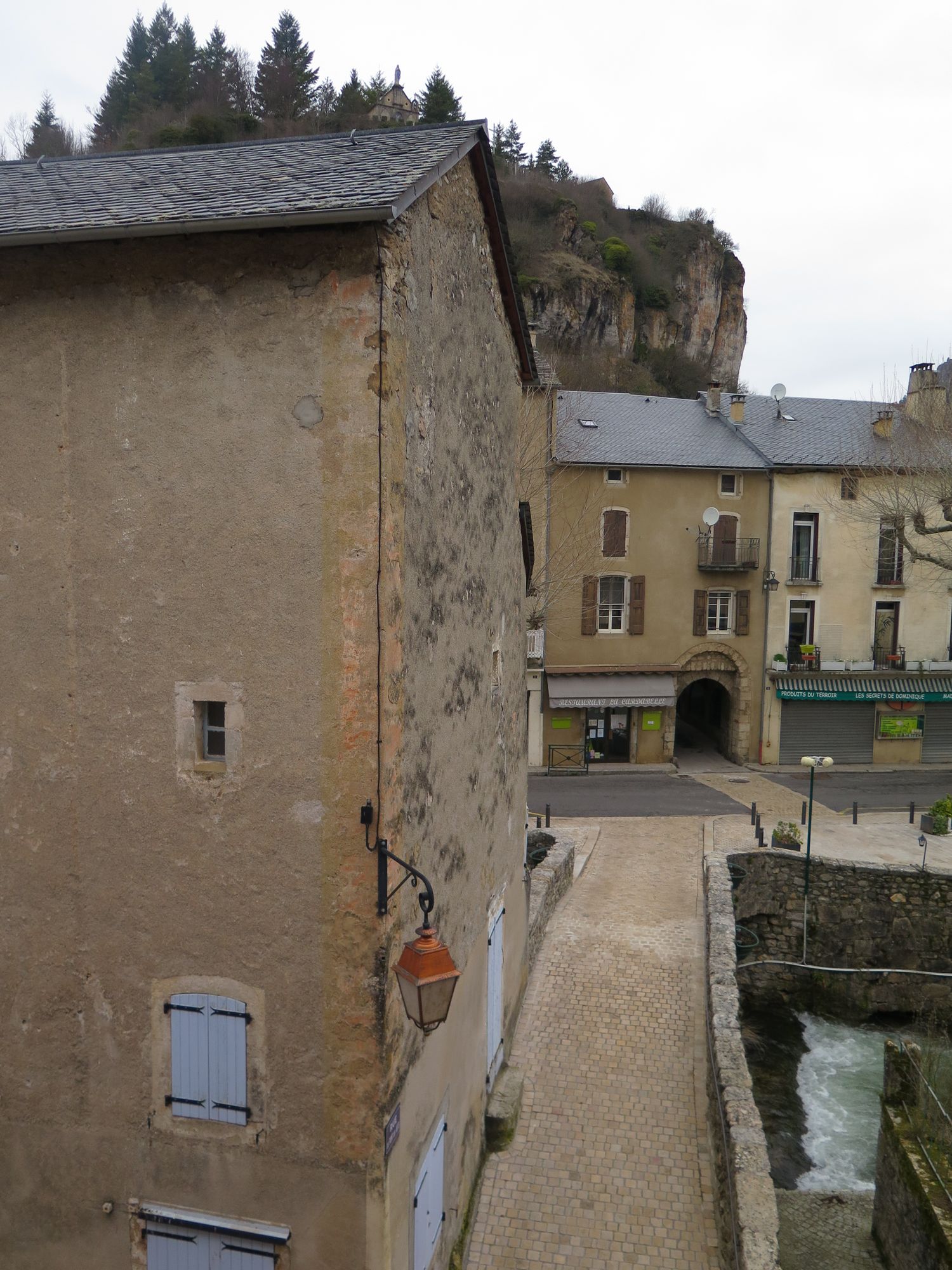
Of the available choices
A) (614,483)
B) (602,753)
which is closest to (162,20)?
(614,483)

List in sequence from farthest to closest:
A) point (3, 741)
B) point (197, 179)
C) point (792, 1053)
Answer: point (792, 1053) → point (197, 179) → point (3, 741)

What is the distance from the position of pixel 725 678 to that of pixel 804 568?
373 cm

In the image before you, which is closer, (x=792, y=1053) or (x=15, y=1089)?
(x=15, y=1089)

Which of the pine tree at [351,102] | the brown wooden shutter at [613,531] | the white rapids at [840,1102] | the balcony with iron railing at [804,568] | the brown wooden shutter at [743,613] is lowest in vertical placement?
the white rapids at [840,1102]

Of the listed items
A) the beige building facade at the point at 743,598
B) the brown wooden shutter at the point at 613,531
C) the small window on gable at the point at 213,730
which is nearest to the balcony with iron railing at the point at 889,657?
the beige building facade at the point at 743,598

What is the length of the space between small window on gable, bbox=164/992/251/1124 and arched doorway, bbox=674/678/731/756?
20.2m

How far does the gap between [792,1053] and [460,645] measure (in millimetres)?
11250

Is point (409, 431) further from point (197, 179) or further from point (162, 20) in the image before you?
point (162, 20)

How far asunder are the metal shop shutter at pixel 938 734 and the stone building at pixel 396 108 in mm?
48598

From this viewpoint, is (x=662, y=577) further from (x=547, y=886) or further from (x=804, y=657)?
(x=547, y=886)

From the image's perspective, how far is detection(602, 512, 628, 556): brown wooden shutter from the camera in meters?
22.8

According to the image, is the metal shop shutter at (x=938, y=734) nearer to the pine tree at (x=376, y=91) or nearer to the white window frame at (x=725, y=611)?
A: the white window frame at (x=725, y=611)

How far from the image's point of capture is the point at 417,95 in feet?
188

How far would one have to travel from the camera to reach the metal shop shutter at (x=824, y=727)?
2384 centimetres
